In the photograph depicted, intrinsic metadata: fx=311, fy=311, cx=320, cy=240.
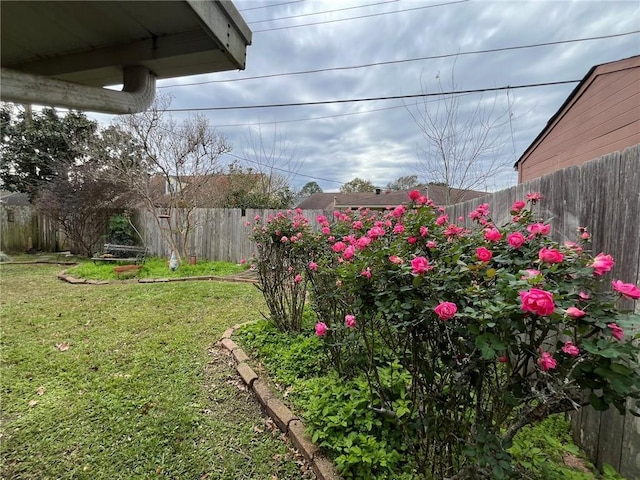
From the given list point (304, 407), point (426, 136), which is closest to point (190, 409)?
point (304, 407)

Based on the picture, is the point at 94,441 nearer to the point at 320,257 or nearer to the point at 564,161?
the point at 320,257

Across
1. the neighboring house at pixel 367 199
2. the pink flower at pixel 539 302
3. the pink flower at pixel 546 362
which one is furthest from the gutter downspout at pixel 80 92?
the neighboring house at pixel 367 199

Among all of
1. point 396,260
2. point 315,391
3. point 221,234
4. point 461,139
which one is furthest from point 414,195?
point 221,234

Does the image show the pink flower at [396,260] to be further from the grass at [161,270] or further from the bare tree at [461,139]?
the bare tree at [461,139]

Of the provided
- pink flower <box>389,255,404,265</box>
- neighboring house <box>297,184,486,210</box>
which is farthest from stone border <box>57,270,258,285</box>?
neighboring house <box>297,184,486,210</box>

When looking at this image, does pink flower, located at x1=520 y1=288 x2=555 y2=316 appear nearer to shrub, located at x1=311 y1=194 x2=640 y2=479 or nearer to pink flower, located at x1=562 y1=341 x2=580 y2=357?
shrub, located at x1=311 y1=194 x2=640 y2=479

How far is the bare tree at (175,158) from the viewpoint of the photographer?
25.2 feet

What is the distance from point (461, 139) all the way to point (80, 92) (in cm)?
765

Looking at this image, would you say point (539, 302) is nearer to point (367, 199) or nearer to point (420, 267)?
point (420, 267)

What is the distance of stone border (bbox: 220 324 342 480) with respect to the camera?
1.66 meters

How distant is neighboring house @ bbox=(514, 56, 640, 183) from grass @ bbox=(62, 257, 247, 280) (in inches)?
267

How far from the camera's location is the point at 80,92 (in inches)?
34.7

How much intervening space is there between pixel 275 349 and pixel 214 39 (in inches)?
104

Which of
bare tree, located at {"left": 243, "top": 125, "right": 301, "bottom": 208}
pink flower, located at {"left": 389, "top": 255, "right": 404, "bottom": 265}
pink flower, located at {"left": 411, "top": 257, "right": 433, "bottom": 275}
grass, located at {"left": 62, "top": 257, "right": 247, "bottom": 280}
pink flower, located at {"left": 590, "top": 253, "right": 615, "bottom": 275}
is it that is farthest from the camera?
bare tree, located at {"left": 243, "top": 125, "right": 301, "bottom": 208}
